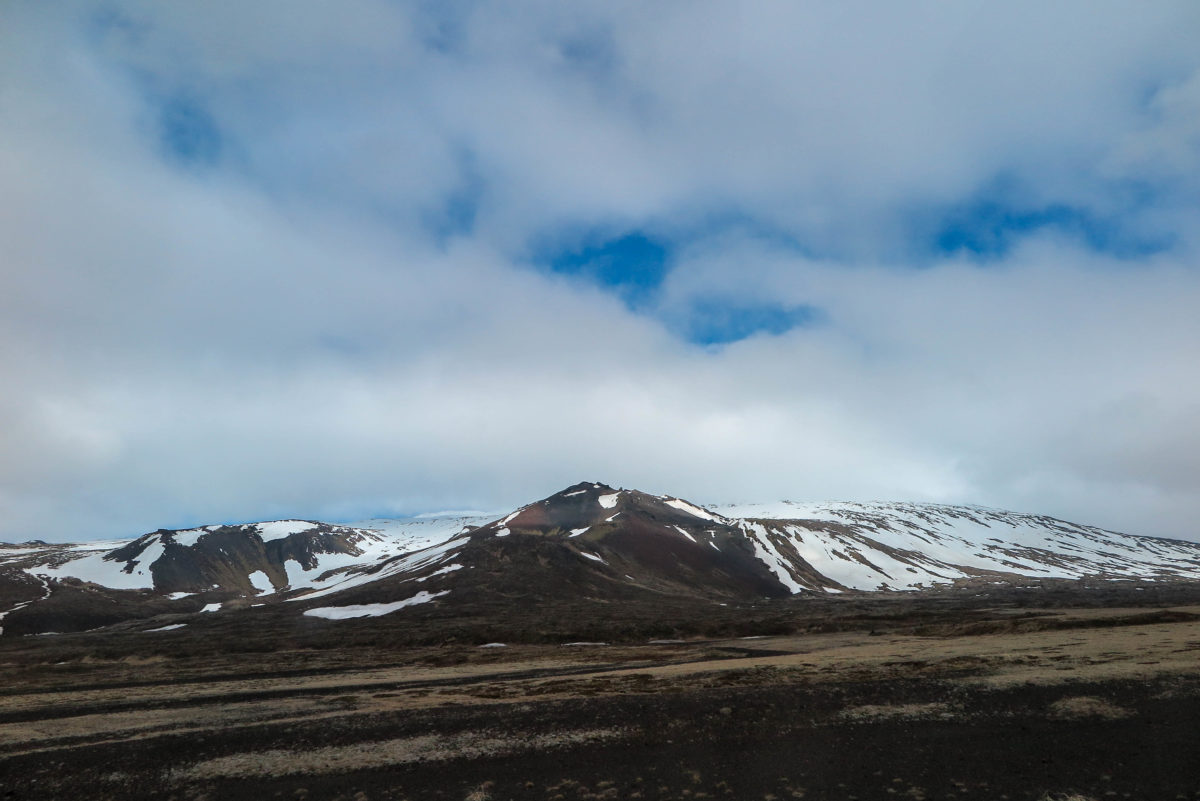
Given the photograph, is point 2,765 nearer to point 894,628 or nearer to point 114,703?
point 114,703

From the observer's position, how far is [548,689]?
40469 millimetres

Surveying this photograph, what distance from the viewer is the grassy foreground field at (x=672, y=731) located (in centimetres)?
2142

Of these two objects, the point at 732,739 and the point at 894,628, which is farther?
the point at 894,628

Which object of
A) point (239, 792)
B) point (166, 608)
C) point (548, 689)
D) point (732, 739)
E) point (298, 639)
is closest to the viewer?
point (239, 792)

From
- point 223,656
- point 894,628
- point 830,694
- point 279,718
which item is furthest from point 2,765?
point 894,628

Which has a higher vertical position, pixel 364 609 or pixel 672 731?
pixel 672 731

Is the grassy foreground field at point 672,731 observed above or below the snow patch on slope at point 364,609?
above

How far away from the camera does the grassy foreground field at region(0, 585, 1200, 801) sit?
2142cm

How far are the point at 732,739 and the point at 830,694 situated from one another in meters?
8.79

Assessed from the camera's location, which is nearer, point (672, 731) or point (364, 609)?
point (672, 731)

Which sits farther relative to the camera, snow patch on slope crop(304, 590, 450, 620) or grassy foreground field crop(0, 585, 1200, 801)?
snow patch on slope crop(304, 590, 450, 620)

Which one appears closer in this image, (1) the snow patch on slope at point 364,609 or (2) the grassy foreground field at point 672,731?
(2) the grassy foreground field at point 672,731

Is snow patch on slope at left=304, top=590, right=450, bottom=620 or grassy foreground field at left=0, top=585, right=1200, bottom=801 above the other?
grassy foreground field at left=0, top=585, right=1200, bottom=801

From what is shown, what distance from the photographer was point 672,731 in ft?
90.5
